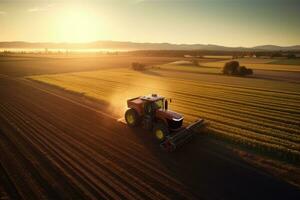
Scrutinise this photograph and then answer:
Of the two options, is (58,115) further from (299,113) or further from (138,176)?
(299,113)

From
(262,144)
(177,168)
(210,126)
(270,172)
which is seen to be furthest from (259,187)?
(210,126)

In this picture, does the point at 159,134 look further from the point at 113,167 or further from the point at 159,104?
the point at 113,167

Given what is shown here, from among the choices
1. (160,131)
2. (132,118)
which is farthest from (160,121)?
(132,118)

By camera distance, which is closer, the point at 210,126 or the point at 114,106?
the point at 210,126

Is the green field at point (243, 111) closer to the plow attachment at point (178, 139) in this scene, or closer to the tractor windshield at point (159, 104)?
the plow attachment at point (178, 139)

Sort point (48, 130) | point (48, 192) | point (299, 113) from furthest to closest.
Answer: point (299, 113) → point (48, 130) → point (48, 192)

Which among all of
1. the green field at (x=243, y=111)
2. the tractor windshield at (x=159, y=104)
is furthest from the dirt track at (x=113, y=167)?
the green field at (x=243, y=111)

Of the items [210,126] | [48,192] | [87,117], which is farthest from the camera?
[87,117]
